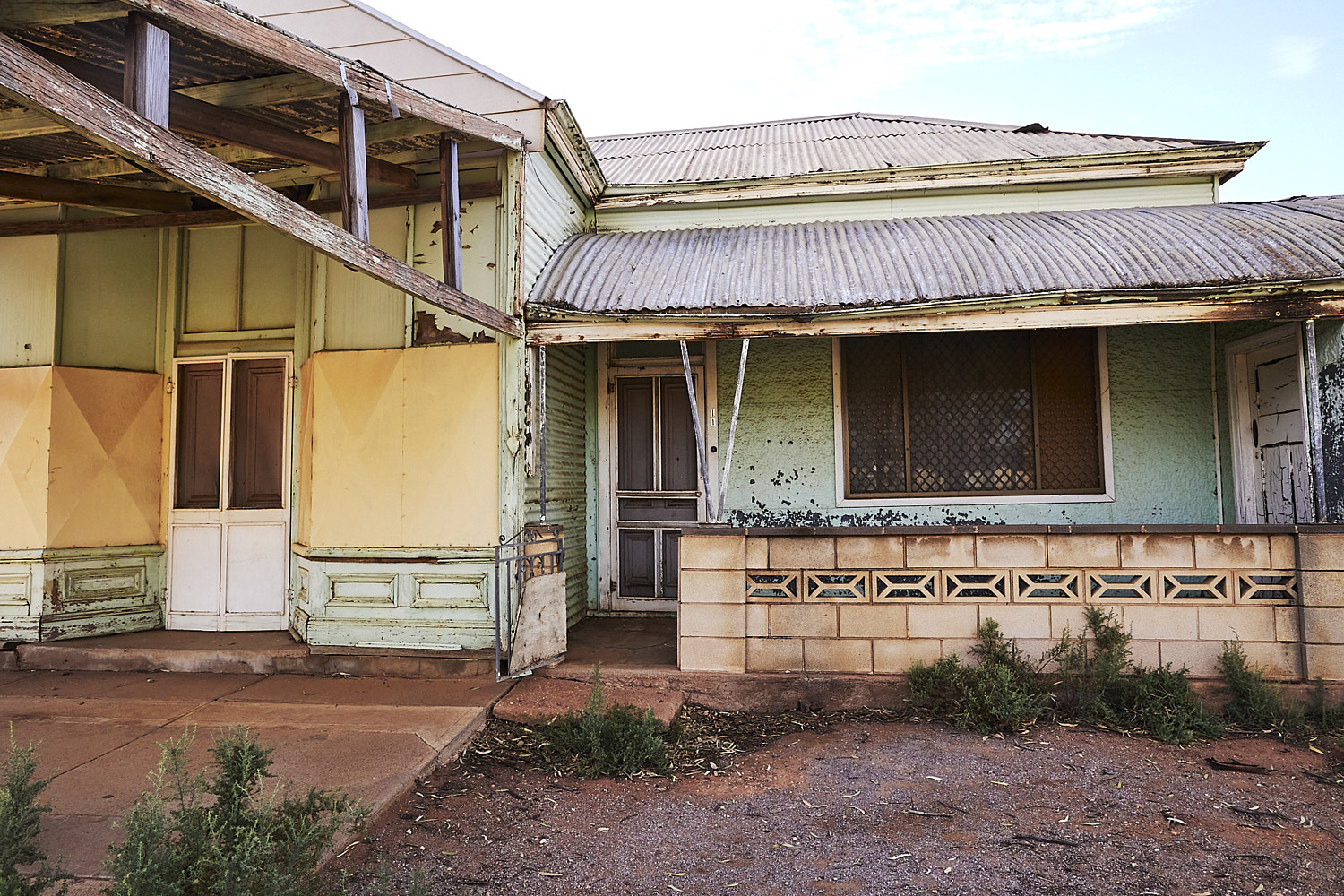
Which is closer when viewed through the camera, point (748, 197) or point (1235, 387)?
point (1235, 387)

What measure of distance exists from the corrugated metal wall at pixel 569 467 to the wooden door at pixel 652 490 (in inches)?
12.3

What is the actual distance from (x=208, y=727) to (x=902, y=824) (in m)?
4.02

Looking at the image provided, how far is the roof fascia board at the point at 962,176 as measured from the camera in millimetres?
7293

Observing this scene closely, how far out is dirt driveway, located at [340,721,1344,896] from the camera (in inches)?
122

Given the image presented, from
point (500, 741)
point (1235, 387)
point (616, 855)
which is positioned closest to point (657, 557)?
point (500, 741)

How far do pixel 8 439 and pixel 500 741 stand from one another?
4.79m

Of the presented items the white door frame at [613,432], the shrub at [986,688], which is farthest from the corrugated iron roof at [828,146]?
the shrub at [986,688]

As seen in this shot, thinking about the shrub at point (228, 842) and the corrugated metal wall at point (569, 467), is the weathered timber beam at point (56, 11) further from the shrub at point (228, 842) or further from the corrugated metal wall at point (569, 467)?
the corrugated metal wall at point (569, 467)

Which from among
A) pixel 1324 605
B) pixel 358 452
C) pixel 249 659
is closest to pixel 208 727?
pixel 249 659

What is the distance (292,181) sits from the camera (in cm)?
608

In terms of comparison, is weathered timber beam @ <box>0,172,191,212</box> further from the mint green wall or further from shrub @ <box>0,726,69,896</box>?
the mint green wall

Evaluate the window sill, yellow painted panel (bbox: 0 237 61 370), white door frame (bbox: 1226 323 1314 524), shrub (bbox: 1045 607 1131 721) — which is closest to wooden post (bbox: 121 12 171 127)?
yellow painted panel (bbox: 0 237 61 370)

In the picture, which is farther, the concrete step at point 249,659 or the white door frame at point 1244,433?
the white door frame at point 1244,433

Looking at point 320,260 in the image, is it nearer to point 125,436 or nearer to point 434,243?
point 434,243
